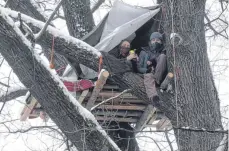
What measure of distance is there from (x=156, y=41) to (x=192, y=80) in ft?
2.24

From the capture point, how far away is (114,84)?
5035 millimetres

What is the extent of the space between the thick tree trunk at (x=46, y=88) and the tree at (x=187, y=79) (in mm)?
35

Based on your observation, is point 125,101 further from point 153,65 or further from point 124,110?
point 153,65

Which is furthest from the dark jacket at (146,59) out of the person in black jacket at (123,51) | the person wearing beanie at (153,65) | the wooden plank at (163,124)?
the wooden plank at (163,124)

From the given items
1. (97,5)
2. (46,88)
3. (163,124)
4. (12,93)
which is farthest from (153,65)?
(97,5)

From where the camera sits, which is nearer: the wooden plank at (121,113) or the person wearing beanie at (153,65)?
the person wearing beanie at (153,65)

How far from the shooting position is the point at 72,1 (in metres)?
6.45

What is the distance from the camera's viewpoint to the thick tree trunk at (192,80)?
465cm

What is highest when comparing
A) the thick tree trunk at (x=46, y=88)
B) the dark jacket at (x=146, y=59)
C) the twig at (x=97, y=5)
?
the twig at (x=97, y=5)

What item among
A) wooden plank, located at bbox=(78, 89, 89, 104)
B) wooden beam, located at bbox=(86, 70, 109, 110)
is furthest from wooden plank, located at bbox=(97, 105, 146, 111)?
wooden plank, located at bbox=(78, 89, 89, 104)

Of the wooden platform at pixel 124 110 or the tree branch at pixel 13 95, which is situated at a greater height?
the tree branch at pixel 13 95

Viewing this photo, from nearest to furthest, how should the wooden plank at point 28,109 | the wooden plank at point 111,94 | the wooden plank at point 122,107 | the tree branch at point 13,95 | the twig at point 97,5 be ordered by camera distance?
the wooden plank at point 111,94 → the wooden plank at point 122,107 → the wooden plank at point 28,109 → the tree branch at point 13,95 → the twig at point 97,5

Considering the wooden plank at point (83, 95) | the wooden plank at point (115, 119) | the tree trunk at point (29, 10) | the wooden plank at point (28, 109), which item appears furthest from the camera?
the tree trunk at point (29, 10)

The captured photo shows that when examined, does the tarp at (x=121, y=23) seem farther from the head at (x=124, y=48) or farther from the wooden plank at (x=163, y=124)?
the wooden plank at (x=163, y=124)
